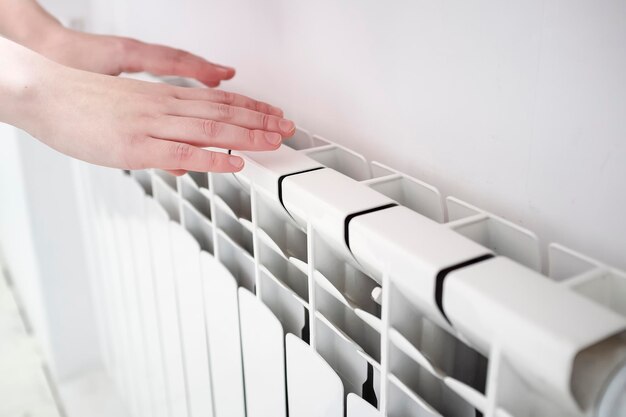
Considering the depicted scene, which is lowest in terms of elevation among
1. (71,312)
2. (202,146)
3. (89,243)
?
(71,312)

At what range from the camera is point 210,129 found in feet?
1.58

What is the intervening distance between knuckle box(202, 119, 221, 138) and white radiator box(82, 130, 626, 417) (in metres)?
0.04

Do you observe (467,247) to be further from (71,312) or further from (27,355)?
(27,355)

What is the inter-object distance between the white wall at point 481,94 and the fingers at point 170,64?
0.19 ft

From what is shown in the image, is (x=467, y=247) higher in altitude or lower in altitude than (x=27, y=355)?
higher

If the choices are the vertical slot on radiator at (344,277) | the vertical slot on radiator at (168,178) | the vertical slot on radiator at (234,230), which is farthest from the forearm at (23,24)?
the vertical slot on radiator at (344,277)

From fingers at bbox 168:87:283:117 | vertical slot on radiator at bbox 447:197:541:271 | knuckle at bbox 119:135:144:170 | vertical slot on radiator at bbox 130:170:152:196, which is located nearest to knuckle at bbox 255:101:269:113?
fingers at bbox 168:87:283:117

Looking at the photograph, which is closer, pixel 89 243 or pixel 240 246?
pixel 240 246

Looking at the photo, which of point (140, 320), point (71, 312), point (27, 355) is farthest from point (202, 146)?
point (27, 355)

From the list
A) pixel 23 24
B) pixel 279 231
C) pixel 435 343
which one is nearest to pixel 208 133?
pixel 279 231

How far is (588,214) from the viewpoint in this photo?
0.40 metres

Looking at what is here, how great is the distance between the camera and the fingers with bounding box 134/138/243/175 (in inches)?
18.6

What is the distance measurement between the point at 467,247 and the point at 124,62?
49cm

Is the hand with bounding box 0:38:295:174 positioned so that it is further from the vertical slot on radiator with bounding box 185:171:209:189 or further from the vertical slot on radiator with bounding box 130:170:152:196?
the vertical slot on radiator with bounding box 130:170:152:196
